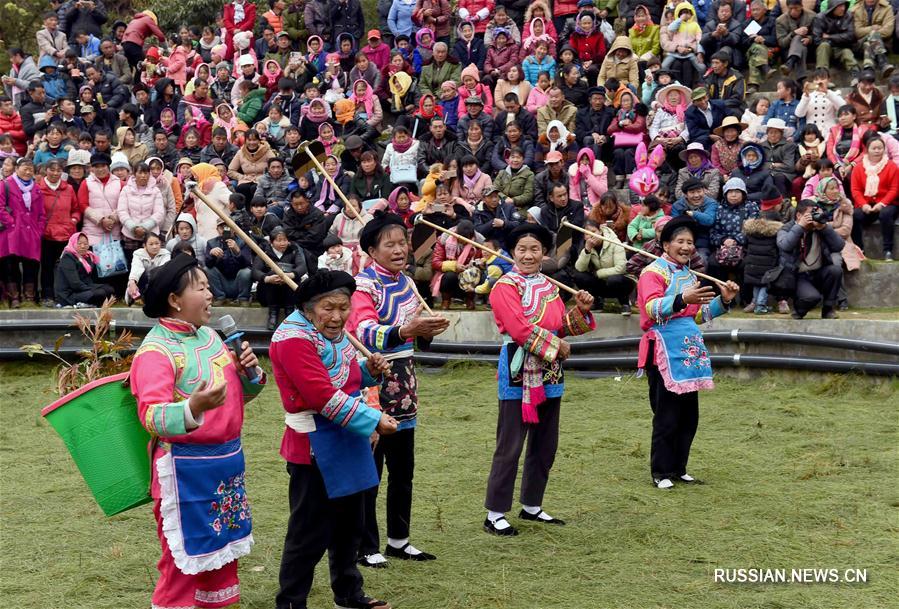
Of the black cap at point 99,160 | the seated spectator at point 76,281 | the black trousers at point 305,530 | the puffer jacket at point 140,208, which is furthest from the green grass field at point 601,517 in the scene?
the black cap at point 99,160

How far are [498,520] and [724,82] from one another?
9047 millimetres

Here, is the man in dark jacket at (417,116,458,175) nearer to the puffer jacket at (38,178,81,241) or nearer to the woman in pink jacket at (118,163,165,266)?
the woman in pink jacket at (118,163,165,266)

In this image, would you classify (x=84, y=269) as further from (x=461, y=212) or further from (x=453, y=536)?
(x=453, y=536)

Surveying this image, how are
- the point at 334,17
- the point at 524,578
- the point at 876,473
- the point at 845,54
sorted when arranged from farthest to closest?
the point at 334,17 < the point at 845,54 < the point at 876,473 < the point at 524,578

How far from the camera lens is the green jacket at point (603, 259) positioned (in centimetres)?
1163

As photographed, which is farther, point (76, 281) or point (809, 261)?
point (76, 281)

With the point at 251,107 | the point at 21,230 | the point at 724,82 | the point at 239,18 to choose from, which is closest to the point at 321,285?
the point at 21,230

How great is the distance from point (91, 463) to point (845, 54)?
1236 cm

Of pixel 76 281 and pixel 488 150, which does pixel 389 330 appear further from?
pixel 488 150

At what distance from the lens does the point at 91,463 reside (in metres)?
4.69

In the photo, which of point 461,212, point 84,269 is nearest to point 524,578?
point 461,212

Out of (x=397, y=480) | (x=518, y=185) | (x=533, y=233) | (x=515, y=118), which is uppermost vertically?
(x=515, y=118)

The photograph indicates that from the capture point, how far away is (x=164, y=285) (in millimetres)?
4707

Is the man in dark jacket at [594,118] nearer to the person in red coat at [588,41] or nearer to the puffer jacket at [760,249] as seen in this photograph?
the person in red coat at [588,41]
